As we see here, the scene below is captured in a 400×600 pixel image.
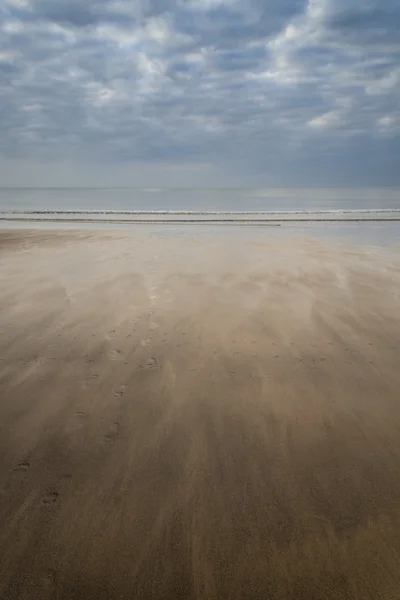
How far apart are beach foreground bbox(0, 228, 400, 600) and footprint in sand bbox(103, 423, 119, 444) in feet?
0.05

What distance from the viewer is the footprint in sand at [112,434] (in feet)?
9.54

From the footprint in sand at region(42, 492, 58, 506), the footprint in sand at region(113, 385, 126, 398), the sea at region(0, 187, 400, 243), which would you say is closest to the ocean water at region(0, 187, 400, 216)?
the sea at region(0, 187, 400, 243)

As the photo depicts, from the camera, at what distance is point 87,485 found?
8.05ft

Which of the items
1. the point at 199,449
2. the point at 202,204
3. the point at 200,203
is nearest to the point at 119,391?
the point at 199,449

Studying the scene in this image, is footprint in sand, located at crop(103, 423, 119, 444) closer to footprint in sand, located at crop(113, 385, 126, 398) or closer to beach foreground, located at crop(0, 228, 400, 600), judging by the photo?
beach foreground, located at crop(0, 228, 400, 600)

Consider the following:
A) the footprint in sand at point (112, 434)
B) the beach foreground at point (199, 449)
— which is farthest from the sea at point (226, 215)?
the footprint in sand at point (112, 434)

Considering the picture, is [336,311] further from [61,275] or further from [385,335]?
[61,275]

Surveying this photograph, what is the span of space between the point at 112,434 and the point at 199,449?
71 centimetres

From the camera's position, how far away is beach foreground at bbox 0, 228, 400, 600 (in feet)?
6.37

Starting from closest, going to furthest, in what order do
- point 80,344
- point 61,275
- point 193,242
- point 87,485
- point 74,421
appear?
point 87,485 → point 74,421 → point 80,344 → point 61,275 → point 193,242

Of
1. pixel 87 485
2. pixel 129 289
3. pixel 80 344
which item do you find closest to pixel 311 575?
pixel 87 485

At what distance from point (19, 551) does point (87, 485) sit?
0.52 meters

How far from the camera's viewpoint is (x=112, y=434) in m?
2.97

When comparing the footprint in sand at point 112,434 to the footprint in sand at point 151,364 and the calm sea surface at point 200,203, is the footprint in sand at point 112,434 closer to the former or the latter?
the footprint in sand at point 151,364
